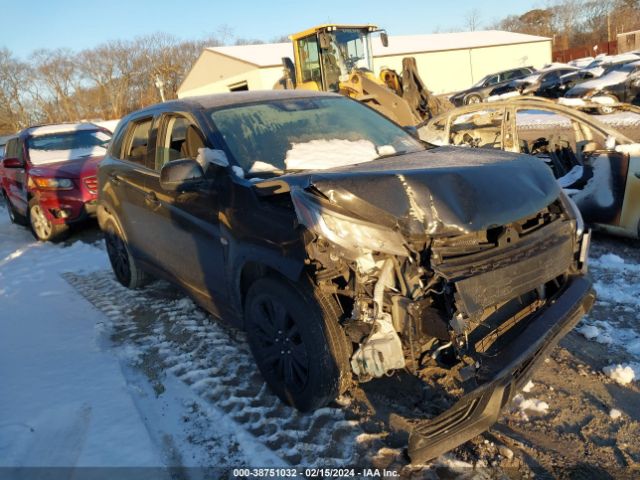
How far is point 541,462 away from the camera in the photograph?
245 cm

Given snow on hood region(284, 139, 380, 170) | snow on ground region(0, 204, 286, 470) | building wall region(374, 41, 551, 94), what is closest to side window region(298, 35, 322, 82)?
snow on ground region(0, 204, 286, 470)

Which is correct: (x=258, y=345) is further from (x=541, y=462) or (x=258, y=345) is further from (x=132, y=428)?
(x=541, y=462)

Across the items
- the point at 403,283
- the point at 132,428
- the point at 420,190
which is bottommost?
the point at 132,428

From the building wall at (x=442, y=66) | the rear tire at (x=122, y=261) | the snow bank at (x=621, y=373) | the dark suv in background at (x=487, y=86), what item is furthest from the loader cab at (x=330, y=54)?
the building wall at (x=442, y=66)

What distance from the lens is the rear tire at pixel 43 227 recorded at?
26.6ft

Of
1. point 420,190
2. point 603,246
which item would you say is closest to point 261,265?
point 420,190

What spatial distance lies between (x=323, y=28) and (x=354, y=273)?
11420 millimetres

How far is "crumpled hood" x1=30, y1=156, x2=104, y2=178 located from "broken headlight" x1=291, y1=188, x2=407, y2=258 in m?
6.63

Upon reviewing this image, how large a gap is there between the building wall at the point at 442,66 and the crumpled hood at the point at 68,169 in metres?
25.0

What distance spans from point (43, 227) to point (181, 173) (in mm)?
6280

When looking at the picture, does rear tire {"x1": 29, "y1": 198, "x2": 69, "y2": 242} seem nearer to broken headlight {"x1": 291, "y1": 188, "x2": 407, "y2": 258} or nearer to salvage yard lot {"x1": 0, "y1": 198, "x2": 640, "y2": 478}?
salvage yard lot {"x1": 0, "y1": 198, "x2": 640, "y2": 478}

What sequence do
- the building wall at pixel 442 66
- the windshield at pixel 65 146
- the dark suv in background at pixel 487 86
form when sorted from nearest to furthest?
the windshield at pixel 65 146
the dark suv in background at pixel 487 86
the building wall at pixel 442 66

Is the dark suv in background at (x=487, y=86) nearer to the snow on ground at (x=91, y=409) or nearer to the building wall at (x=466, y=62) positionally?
the building wall at (x=466, y=62)

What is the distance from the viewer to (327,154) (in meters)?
3.40
